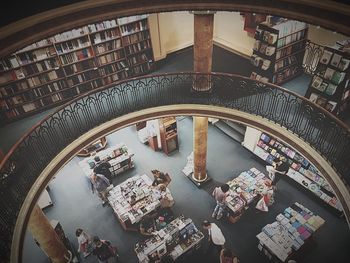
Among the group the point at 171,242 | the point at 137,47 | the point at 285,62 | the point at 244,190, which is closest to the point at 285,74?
the point at 285,62

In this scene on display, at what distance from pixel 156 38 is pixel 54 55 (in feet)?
11.3

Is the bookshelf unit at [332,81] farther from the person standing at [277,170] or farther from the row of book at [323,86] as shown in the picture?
the person standing at [277,170]

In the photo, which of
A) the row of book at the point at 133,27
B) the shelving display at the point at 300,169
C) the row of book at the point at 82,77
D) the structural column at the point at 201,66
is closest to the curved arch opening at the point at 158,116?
the structural column at the point at 201,66

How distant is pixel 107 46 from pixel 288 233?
289 inches

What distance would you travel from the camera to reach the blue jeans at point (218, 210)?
27.1 feet

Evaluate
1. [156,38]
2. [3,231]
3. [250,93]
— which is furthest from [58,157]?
[156,38]

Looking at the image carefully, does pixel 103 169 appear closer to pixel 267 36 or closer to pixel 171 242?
pixel 171 242

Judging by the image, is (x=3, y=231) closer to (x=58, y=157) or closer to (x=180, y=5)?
(x=58, y=157)

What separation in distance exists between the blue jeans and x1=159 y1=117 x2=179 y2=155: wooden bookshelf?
2946 mm

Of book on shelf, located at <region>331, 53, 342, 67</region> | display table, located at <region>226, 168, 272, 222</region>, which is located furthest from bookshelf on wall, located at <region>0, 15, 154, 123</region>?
book on shelf, located at <region>331, 53, 342, 67</region>

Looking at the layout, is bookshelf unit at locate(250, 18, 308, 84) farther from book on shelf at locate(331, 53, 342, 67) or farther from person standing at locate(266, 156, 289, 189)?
person standing at locate(266, 156, 289, 189)

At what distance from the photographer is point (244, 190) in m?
8.65

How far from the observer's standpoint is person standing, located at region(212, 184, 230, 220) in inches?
316

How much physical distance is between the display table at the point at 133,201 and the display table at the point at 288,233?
3.03 m
